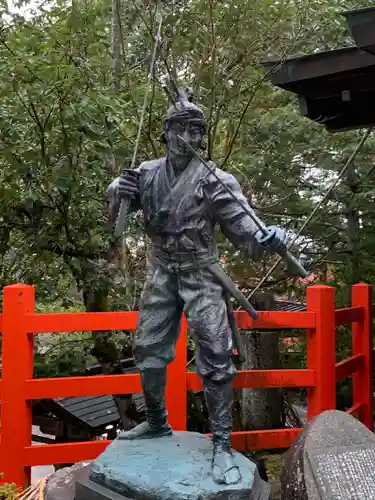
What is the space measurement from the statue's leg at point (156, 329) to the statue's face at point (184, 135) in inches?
26.1

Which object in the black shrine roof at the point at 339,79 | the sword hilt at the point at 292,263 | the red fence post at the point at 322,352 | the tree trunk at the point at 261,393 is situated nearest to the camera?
the sword hilt at the point at 292,263

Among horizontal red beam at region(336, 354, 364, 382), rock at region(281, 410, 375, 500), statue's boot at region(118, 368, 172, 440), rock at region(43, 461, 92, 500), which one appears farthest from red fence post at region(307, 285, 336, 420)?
rock at region(43, 461, 92, 500)

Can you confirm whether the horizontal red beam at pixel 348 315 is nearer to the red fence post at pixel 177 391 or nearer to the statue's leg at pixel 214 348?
the red fence post at pixel 177 391

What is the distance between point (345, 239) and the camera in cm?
730

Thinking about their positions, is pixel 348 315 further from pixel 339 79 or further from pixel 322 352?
pixel 339 79

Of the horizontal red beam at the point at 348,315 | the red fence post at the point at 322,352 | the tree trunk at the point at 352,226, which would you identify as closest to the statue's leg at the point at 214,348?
the red fence post at the point at 322,352

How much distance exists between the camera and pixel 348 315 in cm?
524

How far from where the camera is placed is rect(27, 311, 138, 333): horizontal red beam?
4047mm

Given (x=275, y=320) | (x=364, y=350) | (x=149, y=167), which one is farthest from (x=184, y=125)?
(x=364, y=350)

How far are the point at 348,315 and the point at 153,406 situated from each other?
8.52 feet

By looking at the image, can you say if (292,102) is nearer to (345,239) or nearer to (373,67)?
(345,239)

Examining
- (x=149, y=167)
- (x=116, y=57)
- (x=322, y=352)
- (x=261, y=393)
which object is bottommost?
(x=261, y=393)

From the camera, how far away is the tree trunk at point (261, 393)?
594 centimetres

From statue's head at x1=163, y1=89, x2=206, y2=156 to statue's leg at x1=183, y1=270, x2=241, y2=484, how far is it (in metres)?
0.70
